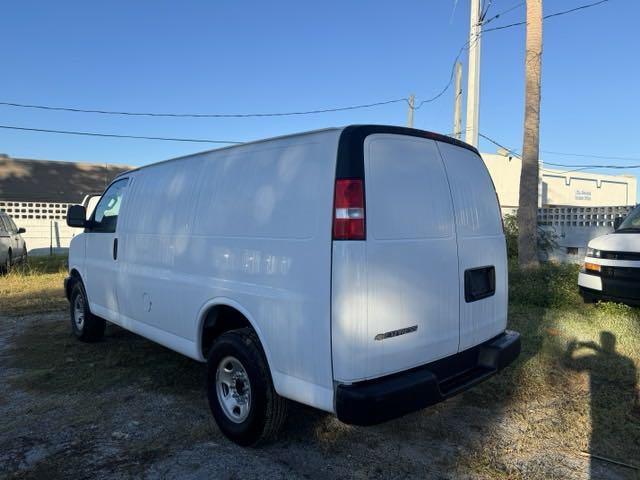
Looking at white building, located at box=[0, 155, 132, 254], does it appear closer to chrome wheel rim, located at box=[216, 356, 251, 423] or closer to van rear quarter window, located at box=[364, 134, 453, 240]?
chrome wheel rim, located at box=[216, 356, 251, 423]

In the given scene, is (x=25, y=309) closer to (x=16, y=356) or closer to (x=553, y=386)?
(x=16, y=356)

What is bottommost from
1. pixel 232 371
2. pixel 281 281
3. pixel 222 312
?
pixel 232 371

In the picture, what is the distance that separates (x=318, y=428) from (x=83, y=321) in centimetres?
380

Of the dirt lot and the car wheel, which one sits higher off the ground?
the car wheel

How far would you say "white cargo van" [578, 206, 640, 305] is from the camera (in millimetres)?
6590

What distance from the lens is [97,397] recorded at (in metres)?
4.50

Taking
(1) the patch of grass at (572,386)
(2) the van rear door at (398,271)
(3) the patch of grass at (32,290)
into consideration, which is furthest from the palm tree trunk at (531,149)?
(3) the patch of grass at (32,290)

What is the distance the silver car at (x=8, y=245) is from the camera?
1256 centimetres

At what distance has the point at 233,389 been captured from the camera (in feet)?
12.1

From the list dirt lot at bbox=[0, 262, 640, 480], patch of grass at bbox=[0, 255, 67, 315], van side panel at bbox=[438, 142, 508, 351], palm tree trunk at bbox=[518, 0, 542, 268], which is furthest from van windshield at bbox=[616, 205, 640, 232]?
patch of grass at bbox=[0, 255, 67, 315]

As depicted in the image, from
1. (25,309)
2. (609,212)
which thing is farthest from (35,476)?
(609,212)

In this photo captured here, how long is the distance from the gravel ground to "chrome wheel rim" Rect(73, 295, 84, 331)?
1349mm

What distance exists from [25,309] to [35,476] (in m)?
6.29

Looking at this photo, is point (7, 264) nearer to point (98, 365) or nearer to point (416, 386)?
point (98, 365)
